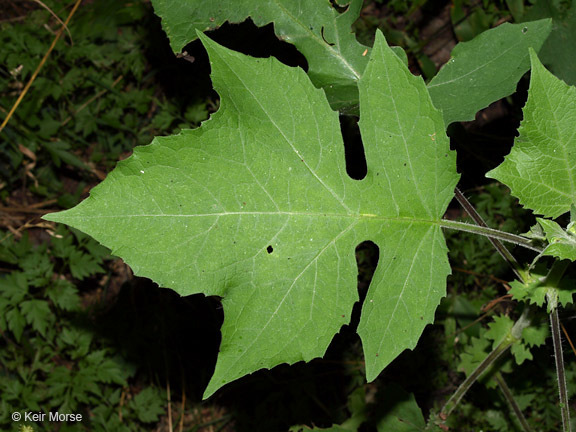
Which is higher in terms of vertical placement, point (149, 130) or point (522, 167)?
point (522, 167)

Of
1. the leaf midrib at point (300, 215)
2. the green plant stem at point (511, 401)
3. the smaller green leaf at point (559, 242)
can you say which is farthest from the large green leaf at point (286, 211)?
the green plant stem at point (511, 401)

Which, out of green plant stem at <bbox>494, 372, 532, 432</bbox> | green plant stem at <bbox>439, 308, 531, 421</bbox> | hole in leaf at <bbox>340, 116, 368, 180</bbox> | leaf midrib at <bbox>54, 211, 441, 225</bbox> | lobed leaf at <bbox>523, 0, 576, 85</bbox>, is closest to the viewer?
leaf midrib at <bbox>54, 211, 441, 225</bbox>

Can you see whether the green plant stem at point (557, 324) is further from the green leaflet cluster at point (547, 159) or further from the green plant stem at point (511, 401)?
the green plant stem at point (511, 401)

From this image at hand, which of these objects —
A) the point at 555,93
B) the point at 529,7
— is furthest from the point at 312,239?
the point at 529,7

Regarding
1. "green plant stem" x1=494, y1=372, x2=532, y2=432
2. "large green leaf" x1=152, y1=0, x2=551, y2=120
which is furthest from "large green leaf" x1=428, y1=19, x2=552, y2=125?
"green plant stem" x1=494, y1=372, x2=532, y2=432

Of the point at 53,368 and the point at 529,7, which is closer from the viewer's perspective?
the point at 529,7

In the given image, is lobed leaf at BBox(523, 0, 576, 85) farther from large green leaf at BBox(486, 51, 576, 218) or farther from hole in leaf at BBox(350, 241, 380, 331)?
hole in leaf at BBox(350, 241, 380, 331)

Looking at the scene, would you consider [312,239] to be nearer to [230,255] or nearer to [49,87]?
[230,255]
